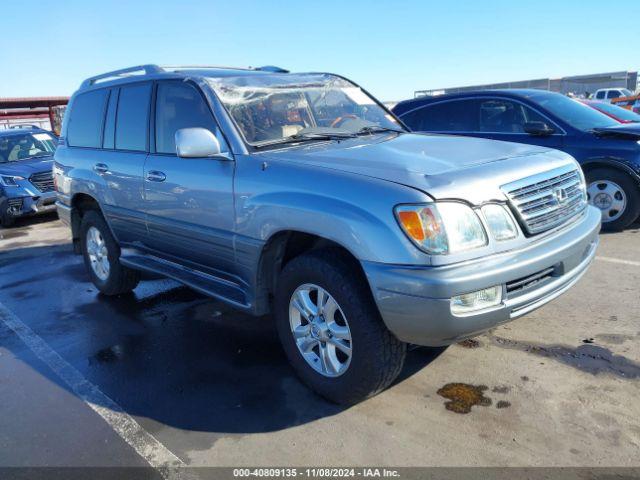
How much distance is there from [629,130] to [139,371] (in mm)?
6174

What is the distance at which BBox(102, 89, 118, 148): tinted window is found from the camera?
4.73 metres

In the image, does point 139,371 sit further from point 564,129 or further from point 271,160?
point 564,129

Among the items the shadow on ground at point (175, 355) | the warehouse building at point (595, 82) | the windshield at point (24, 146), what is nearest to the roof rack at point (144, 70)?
the shadow on ground at point (175, 355)

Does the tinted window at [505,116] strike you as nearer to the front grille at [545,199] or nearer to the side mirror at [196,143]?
the front grille at [545,199]

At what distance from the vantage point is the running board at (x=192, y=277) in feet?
11.7

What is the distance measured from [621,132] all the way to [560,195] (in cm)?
400

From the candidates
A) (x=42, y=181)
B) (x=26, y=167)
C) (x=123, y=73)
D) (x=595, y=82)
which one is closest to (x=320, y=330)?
(x=123, y=73)

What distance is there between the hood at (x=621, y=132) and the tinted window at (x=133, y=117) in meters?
5.33

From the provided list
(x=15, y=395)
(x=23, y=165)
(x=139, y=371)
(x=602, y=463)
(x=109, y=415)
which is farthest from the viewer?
(x=23, y=165)

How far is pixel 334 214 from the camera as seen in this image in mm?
2768

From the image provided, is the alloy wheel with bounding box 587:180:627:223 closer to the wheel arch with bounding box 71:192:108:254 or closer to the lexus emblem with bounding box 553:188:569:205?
the lexus emblem with bounding box 553:188:569:205

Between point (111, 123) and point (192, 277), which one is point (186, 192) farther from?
point (111, 123)

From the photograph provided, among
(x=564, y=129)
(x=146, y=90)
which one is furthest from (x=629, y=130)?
(x=146, y=90)

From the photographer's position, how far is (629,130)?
253 inches
